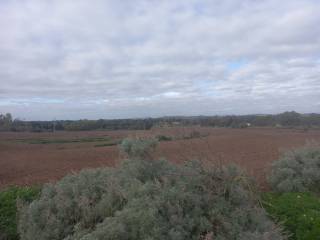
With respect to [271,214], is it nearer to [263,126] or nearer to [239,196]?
[239,196]

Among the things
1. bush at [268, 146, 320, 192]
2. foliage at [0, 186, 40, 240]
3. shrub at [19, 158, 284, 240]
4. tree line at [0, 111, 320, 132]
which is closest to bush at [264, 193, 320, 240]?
shrub at [19, 158, 284, 240]

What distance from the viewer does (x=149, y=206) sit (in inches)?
202

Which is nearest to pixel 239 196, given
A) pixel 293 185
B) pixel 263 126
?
pixel 293 185

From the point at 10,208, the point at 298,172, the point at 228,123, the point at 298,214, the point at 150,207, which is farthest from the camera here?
the point at 228,123

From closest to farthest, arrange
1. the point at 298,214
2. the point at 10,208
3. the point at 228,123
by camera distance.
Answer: the point at 298,214, the point at 10,208, the point at 228,123

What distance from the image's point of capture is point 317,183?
10.9 m

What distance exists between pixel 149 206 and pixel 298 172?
712cm

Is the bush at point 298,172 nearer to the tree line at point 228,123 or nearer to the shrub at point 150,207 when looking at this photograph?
the shrub at point 150,207

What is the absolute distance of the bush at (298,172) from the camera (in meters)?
10.5

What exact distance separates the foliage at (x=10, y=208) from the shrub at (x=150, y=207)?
712 millimetres

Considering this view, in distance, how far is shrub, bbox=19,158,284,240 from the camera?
193 inches

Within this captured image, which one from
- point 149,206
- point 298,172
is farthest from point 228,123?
point 149,206

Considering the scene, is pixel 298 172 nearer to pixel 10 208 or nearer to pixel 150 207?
pixel 150 207

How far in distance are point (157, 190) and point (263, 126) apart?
80.2 meters
